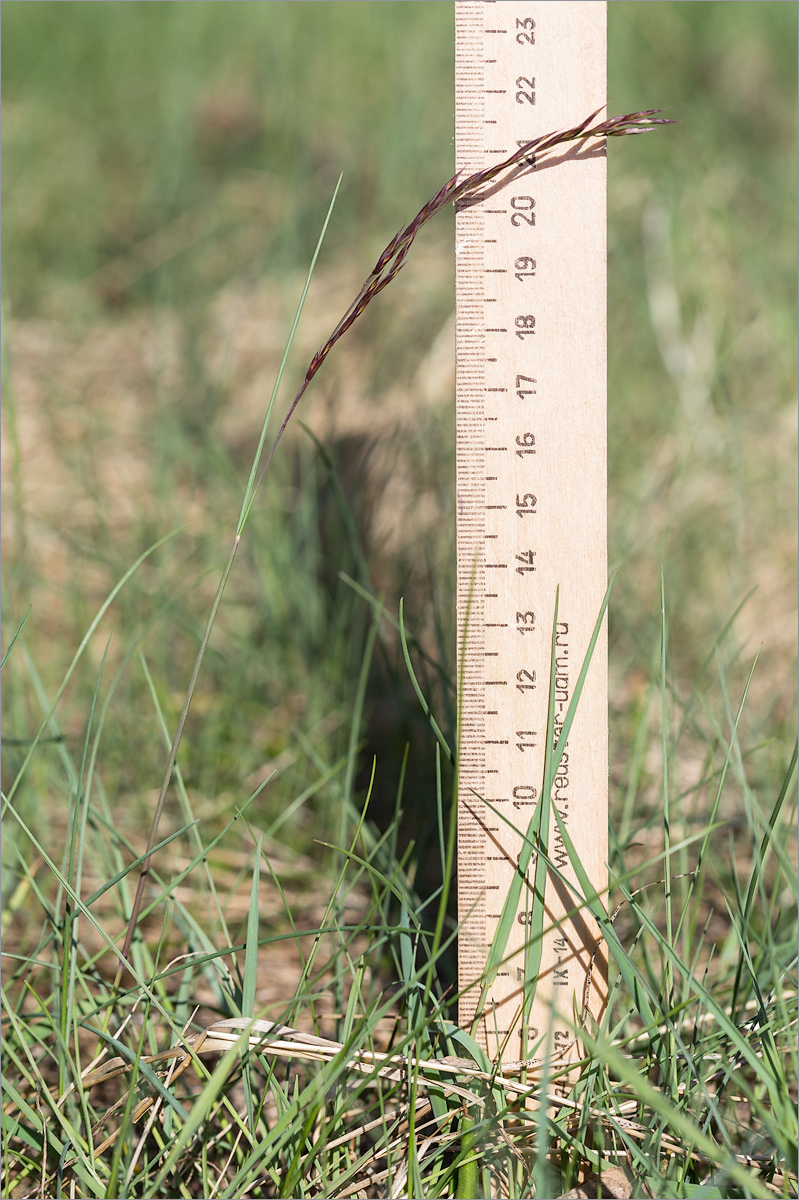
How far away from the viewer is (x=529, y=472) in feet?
3.49

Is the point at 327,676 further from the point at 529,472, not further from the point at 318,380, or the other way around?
the point at 318,380

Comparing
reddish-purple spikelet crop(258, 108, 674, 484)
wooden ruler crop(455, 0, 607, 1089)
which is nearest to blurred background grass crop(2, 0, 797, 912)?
wooden ruler crop(455, 0, 607, 1089)

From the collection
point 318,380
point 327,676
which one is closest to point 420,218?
point 327,676

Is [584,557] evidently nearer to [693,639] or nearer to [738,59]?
[693,639]

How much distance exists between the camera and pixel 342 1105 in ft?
2.92

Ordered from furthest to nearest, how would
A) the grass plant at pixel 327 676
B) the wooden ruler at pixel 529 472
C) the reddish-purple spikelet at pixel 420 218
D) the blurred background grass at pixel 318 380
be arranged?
the blurred background grass at pixel 318 380 < the wooden ruler at pixel 529 472 < the grass plant at pixel 327 676 < the reddish-purple spikelet at pixel 420 218

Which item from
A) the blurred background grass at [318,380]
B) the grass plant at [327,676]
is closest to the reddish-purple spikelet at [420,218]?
the grass plant at [327,676]

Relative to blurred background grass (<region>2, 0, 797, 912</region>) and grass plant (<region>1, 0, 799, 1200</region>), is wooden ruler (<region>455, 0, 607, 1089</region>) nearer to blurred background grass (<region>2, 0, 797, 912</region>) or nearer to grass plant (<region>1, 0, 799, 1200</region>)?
grass plant (<region>1, 0, 799, 1200</region>)

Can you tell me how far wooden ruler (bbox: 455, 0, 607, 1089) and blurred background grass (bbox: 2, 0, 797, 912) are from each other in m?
0.23

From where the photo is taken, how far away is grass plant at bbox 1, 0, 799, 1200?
94 centimetres

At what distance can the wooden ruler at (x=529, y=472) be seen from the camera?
1.04 m

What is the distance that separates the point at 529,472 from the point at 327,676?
0.92 m

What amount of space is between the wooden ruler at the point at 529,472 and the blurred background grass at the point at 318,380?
0.23 metres

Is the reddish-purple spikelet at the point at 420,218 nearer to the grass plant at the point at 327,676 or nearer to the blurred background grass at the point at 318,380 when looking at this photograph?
the grass plant at the point at 327,676
